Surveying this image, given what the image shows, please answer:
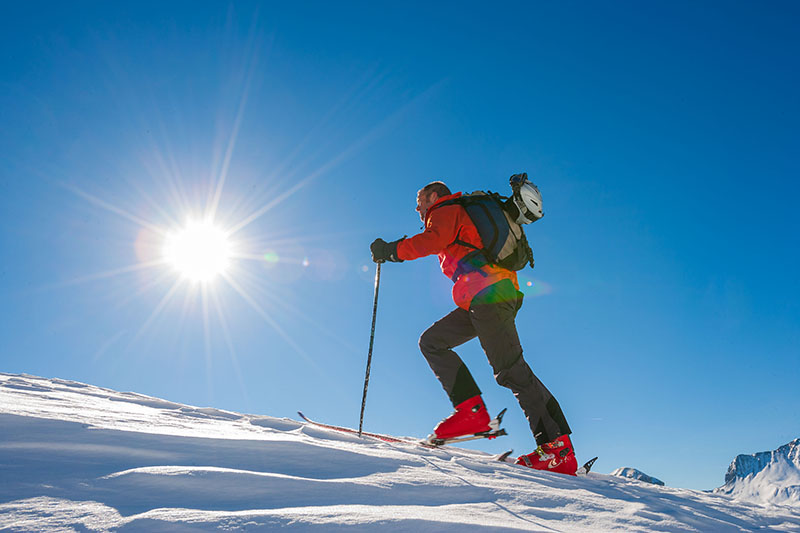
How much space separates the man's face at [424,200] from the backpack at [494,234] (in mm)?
430

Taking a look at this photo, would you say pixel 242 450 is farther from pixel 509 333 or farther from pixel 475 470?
pixel 509 333

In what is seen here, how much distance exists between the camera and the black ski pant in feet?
12.6

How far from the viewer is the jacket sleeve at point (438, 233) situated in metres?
4.17

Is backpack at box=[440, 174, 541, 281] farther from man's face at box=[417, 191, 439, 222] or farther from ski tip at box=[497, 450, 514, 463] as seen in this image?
ski tip at box=[497, 450, 514, 463]

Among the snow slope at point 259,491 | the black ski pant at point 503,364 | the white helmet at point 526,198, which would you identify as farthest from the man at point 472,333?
the snow slope at point 259,491

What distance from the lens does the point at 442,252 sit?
14.3ft

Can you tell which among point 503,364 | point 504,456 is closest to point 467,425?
point 504,456

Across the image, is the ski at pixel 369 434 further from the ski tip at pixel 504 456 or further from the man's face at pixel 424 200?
the man's face at pixel 424 200

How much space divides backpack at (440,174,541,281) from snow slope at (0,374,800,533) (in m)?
1.90

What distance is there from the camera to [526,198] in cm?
417

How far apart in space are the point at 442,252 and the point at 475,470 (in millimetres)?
2076

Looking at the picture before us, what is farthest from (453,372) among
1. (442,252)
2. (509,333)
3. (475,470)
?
(475,470)

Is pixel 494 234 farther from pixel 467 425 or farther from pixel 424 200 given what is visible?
pixel 467 425

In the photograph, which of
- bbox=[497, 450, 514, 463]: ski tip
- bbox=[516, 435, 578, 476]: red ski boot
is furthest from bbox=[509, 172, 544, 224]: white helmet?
bbox=[497, 450, 514, 463]: ski tip
